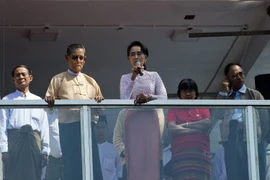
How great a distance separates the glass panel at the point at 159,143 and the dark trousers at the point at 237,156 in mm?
69

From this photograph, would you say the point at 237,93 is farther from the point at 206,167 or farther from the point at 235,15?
the point at 235,15

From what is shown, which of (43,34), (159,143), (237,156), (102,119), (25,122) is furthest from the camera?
(43,34)

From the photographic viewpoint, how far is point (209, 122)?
9859mm

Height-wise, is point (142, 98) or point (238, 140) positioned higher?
point (142, 98)

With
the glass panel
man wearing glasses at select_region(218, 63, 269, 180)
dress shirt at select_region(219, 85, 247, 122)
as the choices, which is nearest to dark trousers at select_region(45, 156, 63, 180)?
the glass panel

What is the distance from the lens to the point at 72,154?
32.0 feet

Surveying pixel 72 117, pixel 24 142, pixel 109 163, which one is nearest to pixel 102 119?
pixel 72 117

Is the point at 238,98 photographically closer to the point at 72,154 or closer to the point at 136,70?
the point at 136,70

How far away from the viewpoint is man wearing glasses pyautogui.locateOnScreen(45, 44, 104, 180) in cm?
971

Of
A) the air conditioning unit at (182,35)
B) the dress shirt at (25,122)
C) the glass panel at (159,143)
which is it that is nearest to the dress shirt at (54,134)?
the dress shirt at (25,122)

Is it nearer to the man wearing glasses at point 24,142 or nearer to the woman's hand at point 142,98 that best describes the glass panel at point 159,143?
the woman's hand at point 142,98

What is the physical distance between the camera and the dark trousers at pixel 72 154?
9711 millimetres

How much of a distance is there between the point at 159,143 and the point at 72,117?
942 mm

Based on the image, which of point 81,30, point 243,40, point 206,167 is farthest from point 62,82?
point 243,40
